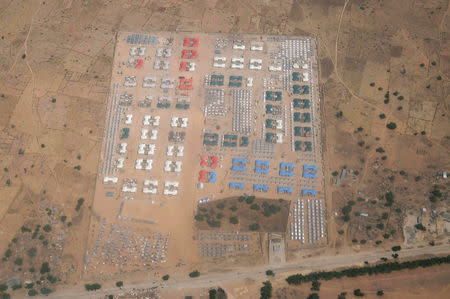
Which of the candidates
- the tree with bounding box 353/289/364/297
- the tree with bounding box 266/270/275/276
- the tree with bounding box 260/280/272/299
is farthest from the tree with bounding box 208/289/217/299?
the tree with bounding box 353/289/364/297

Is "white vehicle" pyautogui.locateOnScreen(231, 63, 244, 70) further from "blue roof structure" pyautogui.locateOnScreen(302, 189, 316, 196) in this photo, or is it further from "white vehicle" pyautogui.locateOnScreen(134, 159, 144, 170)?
"blue roof structure" pyautogui.locateOnScreen(302, 189, 316, 196)

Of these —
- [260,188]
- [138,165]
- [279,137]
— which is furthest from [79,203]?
[279,137]

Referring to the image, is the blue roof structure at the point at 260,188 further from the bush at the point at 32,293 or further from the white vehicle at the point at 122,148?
the bush at the point at 32,293

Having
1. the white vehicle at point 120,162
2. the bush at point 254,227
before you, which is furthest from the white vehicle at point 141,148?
the bush at point 254,227

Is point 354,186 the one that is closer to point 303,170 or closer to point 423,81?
point 303,170

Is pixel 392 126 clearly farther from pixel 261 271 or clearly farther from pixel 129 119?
pixel 129 119

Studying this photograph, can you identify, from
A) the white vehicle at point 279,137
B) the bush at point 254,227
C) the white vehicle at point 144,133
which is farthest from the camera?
the white vehicle at point 144,133
